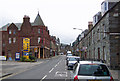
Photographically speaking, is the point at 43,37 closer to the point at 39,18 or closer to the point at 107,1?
the point at 39,18

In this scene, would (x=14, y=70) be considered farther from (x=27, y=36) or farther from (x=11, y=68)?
(x=27, y=36)

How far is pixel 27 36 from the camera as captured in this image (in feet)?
168

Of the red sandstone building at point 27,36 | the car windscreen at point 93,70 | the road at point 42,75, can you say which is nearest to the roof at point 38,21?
the red sandstone building at point 27,36

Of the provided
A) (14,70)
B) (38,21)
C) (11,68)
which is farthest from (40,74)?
(38,21)

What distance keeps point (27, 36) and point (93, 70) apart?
46.6m

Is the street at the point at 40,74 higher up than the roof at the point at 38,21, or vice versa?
the roof at the point at 38,21

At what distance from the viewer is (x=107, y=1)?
21.4 meters

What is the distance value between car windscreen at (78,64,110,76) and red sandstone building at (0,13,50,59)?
143 feet

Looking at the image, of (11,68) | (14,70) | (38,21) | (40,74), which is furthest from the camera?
(38,21)

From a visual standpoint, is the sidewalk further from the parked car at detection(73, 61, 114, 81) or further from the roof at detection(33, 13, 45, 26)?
the roof at detection(33, 13, 45, 26)

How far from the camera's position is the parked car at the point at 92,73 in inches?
235

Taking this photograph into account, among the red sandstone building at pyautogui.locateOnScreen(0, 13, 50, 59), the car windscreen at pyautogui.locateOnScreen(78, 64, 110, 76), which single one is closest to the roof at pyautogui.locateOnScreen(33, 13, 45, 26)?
the red sandstone building at pyautogui.locateOnScreen(0, 13, 50, 59)

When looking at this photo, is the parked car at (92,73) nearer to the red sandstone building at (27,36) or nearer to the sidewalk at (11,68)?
the sidewalk at (11,68)

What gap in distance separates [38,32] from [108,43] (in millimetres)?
34852
